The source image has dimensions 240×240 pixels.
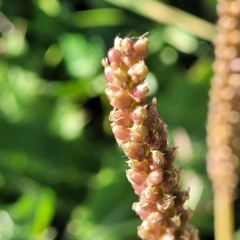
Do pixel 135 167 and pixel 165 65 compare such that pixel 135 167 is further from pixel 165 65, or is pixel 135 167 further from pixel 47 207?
pixel 165 65

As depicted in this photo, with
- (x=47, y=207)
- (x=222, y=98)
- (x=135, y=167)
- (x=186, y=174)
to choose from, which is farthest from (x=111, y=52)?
(x=186, y=174)

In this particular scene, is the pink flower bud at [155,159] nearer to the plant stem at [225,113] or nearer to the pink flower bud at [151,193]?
the pink flower bud at [151,193]

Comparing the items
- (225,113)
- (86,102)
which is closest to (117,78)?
(225,113)

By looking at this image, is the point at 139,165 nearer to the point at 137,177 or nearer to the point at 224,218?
the point at 137,177

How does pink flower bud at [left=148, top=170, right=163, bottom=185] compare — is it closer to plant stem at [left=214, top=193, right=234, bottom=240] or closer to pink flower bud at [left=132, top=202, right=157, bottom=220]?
pink flower bud at [left=132, top=202, right=157, bottom=220]

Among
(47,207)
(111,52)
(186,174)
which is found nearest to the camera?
(111,52)

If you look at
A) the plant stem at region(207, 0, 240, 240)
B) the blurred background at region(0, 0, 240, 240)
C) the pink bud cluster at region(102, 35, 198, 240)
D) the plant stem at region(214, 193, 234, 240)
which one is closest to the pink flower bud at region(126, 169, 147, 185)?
the pink bud cluster at region(102, 35, 198, 240)

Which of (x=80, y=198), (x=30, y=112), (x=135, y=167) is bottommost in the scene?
(x=135, y=167)
